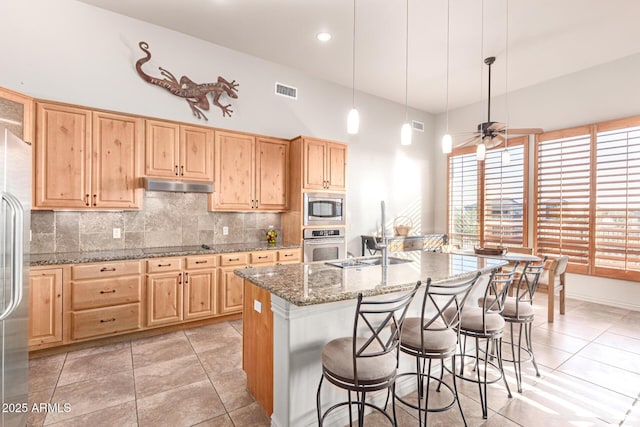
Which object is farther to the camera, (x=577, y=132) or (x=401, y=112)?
(x=401, y=112)

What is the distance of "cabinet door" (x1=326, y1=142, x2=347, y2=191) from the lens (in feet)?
15.9

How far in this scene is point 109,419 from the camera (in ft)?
7.00

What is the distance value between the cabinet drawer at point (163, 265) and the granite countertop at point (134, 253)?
0.21ft

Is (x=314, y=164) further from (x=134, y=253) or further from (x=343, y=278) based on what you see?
(x=343, y=278)

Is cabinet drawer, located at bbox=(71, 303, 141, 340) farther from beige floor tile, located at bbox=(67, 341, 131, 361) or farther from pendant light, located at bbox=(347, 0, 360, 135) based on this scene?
pendant light, located at bbox=(347, 0, 360, 135)

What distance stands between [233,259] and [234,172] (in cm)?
122

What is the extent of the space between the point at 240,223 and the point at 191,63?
2.32 meters

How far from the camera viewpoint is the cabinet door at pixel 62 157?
3137mm

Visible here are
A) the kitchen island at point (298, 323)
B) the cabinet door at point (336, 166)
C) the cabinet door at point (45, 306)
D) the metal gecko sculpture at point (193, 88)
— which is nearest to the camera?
the kitchen island at point (298, 323)

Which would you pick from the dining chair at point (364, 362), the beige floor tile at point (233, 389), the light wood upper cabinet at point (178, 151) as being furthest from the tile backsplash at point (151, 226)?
the dining chair at point (364, 362)

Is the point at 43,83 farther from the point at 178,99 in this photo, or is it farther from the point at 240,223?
the point at 240,223

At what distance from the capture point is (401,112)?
21.6 feet

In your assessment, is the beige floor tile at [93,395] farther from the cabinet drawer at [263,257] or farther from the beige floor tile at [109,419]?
the cabinet drawer at [263,257]

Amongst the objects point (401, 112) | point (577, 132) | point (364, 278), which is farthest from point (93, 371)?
point (577, 132)
